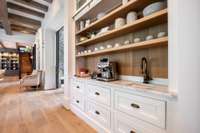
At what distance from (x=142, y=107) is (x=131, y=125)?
293 millimetres

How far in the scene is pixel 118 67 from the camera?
2.25m

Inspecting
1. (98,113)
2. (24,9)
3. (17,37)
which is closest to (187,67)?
(98,113)

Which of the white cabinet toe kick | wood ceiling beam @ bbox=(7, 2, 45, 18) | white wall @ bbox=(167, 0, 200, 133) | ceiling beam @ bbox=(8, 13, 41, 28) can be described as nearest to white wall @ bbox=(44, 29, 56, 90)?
wood ceiling beam @ bbox=(7, 2, 45, 18)

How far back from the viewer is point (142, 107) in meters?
1.35

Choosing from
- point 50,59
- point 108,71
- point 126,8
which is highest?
point 126,8

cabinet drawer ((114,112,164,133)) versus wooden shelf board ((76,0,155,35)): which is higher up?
wooden shelf board ((76,0,155,35))

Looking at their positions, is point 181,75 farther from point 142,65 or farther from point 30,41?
point 30,41

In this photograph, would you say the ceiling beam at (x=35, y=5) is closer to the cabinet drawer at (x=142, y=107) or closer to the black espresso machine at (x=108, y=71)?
the black espresso machine at (x=108, y=71)

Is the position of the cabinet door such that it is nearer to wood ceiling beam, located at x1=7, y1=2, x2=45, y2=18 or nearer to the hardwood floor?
the hardwood floor

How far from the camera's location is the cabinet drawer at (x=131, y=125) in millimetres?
1278

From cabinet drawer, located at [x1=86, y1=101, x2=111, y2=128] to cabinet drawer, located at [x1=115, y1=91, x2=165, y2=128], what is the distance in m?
0.29

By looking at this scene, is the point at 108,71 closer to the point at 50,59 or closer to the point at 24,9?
the point at 50,59

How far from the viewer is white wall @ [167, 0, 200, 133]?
1049 millimetres

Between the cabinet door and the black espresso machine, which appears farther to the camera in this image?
the cabinet door
